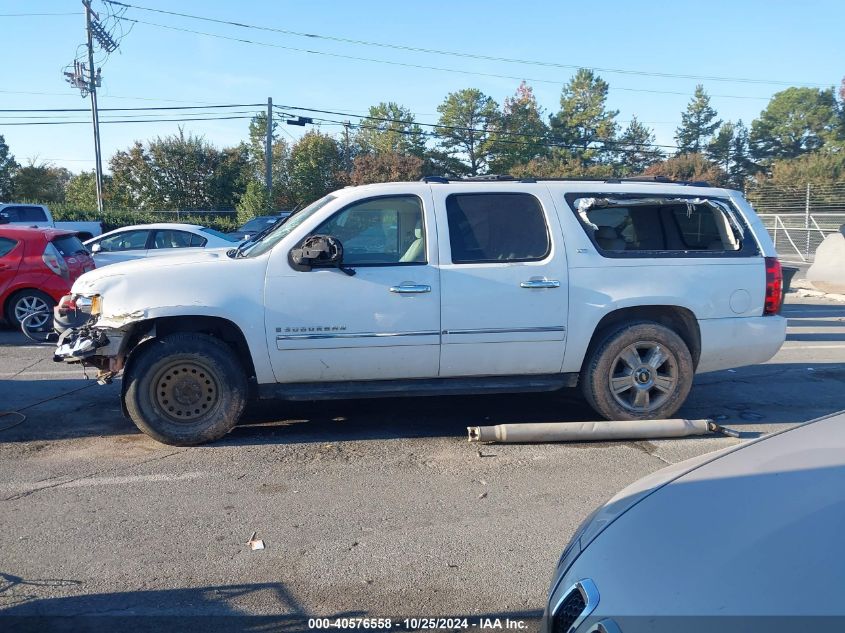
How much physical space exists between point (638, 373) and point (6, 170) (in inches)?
2203

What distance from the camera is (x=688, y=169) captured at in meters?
52.7

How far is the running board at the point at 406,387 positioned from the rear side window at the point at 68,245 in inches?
270

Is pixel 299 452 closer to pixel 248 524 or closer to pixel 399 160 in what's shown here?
pixel 248 524

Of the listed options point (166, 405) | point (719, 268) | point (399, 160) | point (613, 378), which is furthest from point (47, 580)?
point (399, 160)

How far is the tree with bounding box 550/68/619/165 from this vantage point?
59.7 metres

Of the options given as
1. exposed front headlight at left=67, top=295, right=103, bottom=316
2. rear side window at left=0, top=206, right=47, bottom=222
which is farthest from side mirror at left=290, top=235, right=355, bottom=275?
rear side window at left=0, top=206, right=47, bottom=222

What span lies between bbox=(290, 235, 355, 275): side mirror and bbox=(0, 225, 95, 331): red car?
656 cm

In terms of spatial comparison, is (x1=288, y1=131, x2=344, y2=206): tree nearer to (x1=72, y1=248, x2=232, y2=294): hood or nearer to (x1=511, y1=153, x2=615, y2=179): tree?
(x1=511, y1=153, x2=615, y2=179): tree

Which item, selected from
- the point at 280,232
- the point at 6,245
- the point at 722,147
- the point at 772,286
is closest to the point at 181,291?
the point at 280,232

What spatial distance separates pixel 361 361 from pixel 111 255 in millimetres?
8921

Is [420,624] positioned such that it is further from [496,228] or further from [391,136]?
[391,136]

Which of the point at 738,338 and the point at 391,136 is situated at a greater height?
the point at 391,136

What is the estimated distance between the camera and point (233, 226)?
37.5m

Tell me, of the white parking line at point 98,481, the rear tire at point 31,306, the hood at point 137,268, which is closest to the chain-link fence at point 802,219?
the rear tire at point 31,306
